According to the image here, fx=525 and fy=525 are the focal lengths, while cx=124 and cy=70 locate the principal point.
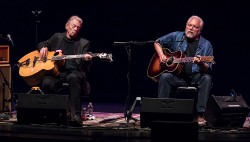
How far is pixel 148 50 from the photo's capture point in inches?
341

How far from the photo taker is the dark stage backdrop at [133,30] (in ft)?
26.8

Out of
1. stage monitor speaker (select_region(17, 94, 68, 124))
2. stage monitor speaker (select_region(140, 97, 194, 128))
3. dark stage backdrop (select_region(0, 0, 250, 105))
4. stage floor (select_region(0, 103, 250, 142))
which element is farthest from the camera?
dark stage backdrop (select_region(0, 0, 250, 105))

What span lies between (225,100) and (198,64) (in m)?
0.67

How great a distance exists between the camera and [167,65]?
655 centimetres

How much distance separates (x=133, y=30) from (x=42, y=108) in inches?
124

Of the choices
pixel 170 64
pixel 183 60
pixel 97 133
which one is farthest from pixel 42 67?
pixel 183 60

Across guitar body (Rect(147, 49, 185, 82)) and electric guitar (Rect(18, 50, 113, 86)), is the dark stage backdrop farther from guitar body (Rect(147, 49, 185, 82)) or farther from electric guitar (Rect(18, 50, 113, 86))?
electric guitar (Rect(18, 50, 113, 86))

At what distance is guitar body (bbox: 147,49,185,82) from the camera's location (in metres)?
6.50

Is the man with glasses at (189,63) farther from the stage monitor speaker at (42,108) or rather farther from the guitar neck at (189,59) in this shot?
the stage monitor speaker at (42,108)

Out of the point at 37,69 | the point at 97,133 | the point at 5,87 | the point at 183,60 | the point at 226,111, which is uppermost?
the point at 183,60

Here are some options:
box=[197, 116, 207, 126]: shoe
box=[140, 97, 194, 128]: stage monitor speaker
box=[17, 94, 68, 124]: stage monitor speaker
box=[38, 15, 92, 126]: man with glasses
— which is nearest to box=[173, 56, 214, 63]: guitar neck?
box=[197, 116, 207, 126]: shoe

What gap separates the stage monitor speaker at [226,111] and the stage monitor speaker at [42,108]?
1.65m

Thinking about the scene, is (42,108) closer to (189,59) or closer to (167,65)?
(167,65)

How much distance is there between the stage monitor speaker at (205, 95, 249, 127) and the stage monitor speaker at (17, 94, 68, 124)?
1654mm
